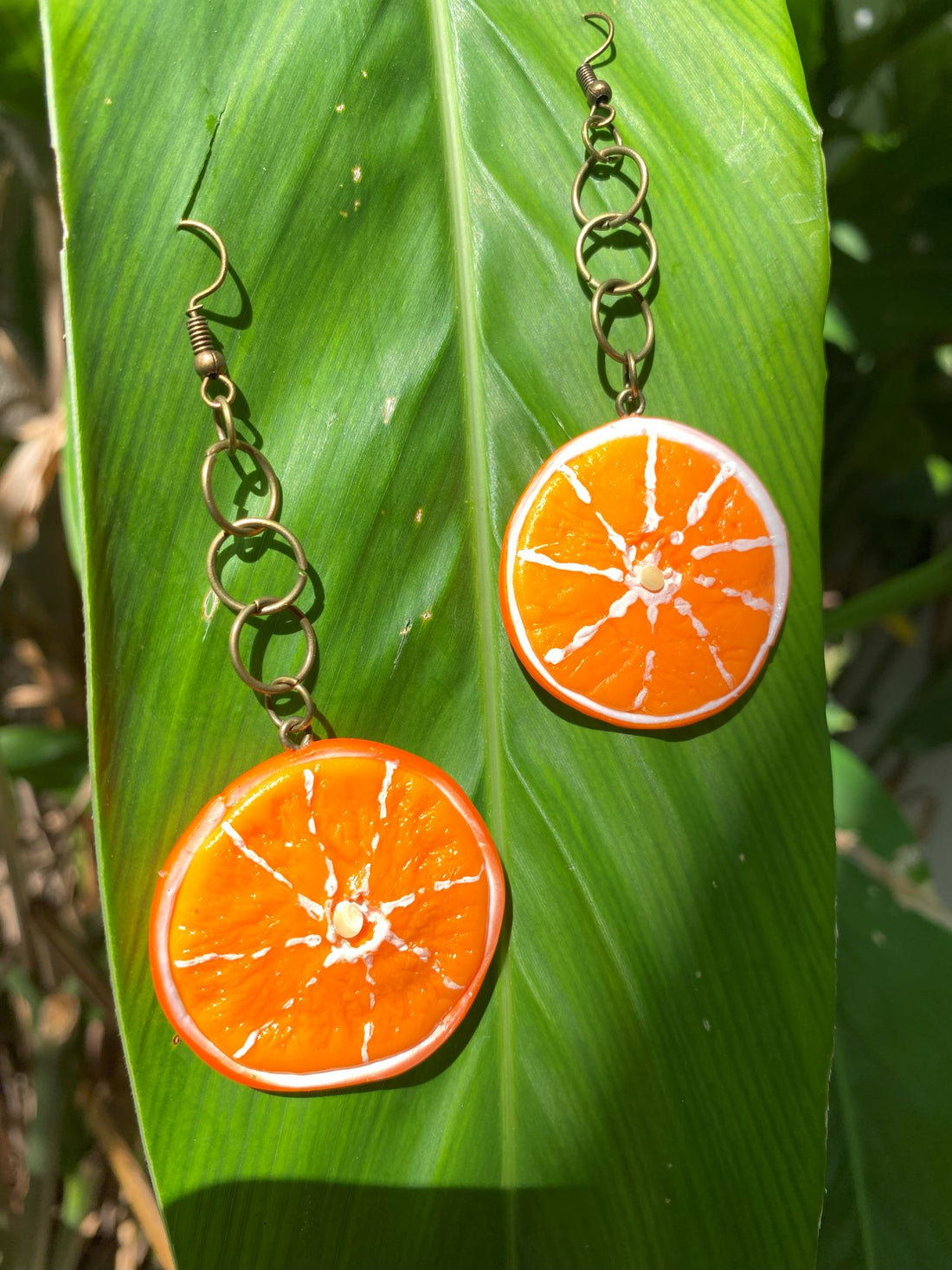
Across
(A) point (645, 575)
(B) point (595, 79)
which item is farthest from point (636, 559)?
(B) point (595, 79)

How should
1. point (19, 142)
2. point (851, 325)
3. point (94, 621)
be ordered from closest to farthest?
point (94, 621) < point (19, 142) < point (851, 325)

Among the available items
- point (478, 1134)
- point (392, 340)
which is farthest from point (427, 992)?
point (392, 340)

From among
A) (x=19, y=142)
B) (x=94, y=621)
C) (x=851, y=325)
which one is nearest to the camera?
(x=94, y=621)

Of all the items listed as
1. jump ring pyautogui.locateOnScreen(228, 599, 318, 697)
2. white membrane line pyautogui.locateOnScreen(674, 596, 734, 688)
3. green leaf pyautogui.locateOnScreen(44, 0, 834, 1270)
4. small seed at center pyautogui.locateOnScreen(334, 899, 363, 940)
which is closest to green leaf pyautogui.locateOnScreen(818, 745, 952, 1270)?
green leaf pyautogui.locateOnScreen(44, 0, 834, 1270)

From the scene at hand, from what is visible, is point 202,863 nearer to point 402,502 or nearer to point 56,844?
point 402,502

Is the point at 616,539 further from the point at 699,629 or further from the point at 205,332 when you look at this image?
the point at 205,332

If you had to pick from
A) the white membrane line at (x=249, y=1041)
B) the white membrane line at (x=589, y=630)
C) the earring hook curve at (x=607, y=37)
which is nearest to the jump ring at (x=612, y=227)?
the earring hook curve at (x=607, y=37)

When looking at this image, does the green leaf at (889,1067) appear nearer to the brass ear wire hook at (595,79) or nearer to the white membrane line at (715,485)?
the white membrane line at (715,485)

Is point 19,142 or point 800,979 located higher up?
point 19,142

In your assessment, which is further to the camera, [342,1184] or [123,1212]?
[123,1212]
